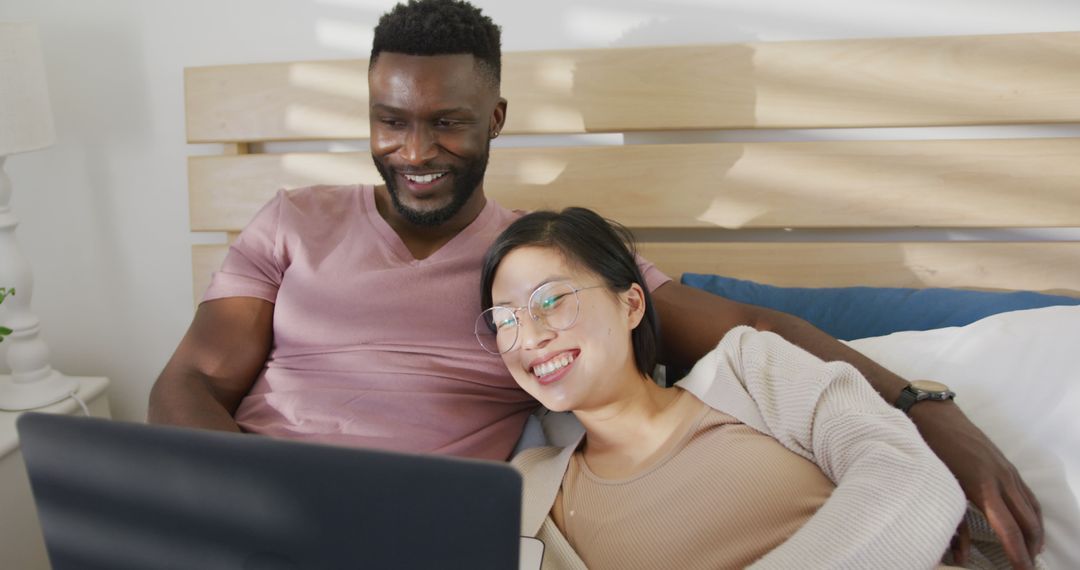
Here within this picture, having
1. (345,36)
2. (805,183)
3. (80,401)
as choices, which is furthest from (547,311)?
(80,401)

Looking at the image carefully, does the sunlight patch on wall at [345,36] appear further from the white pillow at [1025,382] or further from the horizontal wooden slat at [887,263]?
the white pillow at [1025,382]

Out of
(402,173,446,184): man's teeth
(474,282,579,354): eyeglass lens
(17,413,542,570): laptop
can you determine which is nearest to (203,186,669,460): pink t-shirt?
(402,173,446,184): man's teeth

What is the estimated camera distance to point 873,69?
160cm

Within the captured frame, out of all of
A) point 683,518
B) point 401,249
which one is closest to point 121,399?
point 401,249

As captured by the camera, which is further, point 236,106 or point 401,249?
point 236,106

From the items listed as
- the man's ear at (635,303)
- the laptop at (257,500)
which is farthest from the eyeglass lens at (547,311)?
the laptop at (257,500)

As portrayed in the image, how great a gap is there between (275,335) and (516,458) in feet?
1.69

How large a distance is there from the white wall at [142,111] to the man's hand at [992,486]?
3.01 feet

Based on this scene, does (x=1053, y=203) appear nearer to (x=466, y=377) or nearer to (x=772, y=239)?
(x=772, y=239)

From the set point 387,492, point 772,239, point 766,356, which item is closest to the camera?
point 387,492

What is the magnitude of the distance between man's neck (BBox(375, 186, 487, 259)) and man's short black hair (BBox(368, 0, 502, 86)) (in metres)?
0.23

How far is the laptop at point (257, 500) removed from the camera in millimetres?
594

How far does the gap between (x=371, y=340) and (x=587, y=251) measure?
44cm

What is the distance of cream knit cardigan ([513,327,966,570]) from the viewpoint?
91cm
